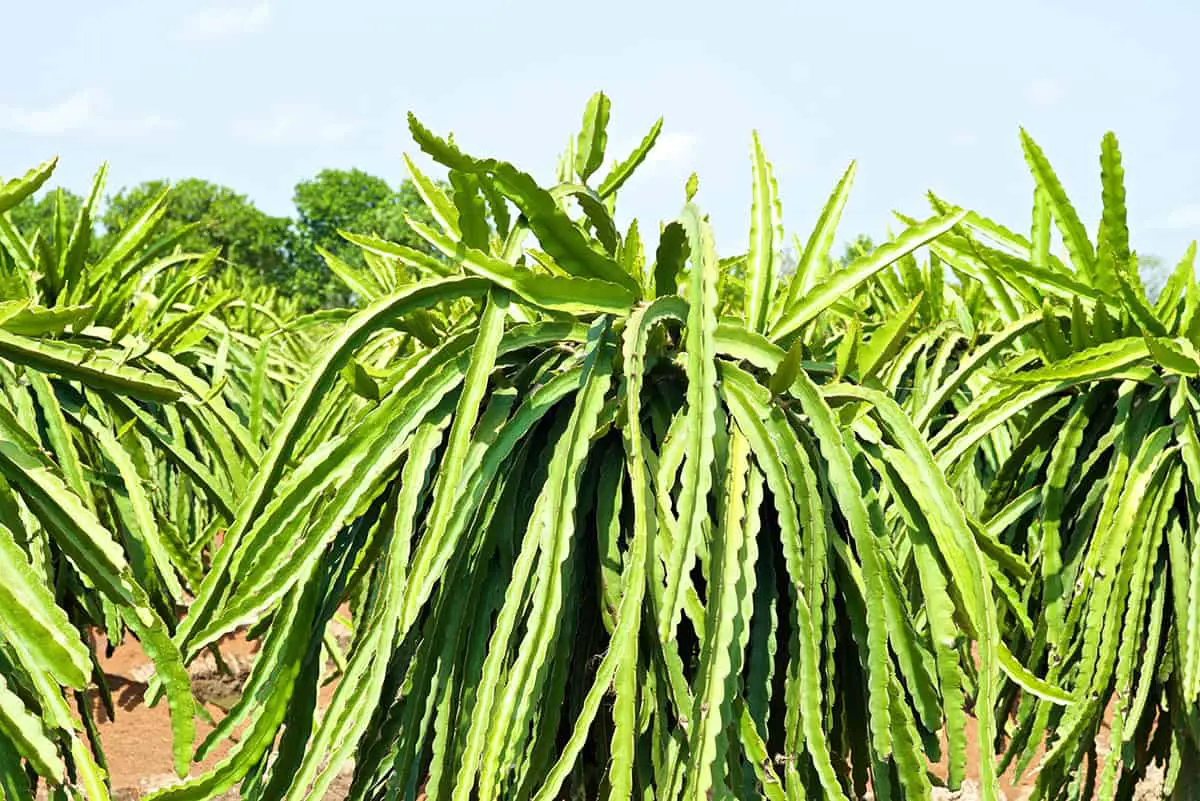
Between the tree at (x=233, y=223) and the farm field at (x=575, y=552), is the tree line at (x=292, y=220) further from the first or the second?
the farm field at (x=575, y=552)

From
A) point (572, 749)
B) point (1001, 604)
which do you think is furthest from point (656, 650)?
point (1001, 604)

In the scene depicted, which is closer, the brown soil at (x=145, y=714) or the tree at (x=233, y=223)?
the brown soil at (x=145, y=714)

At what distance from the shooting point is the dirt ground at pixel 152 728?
5359 millimetres

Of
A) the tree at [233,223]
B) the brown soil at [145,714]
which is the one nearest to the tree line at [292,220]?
the tree at [233,223]

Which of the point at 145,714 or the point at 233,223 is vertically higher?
the point at 233,223

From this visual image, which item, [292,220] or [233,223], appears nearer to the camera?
[233,223]

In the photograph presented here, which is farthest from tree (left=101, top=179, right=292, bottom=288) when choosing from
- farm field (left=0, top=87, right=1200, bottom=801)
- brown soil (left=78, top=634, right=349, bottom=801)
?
farm field (left=0, top=87, right=1200, bottom=801)

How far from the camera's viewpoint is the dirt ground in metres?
5.36

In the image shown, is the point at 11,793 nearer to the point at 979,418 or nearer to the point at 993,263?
the point at 979,418

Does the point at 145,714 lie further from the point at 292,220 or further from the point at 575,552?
the point at 292,220

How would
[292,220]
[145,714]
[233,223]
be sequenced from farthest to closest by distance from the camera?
[292,220] < [233,223] < [145,714]

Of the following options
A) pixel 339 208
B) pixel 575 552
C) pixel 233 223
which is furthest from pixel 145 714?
pixel 339 208

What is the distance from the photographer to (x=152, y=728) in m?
6.61

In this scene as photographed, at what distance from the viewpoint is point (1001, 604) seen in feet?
9.29
